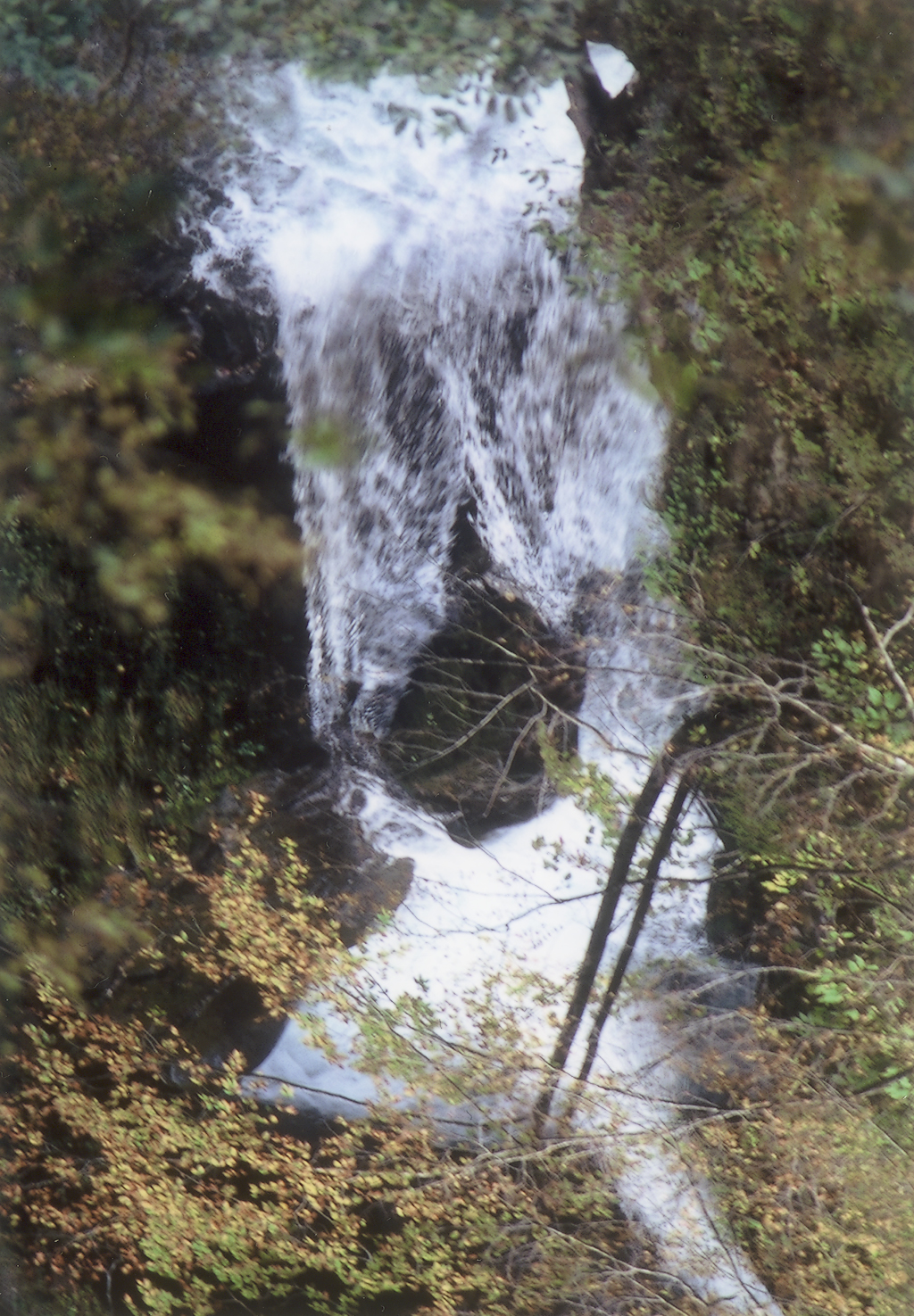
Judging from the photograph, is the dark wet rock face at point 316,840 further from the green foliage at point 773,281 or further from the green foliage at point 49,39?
the green foliage at point 49,39

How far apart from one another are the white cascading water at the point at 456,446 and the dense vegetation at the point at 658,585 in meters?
0.07

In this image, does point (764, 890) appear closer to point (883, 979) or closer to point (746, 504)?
point (883, 979)

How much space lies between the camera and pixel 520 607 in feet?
4.50

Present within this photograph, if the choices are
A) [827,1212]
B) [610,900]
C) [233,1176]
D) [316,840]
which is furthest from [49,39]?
[827,1212]

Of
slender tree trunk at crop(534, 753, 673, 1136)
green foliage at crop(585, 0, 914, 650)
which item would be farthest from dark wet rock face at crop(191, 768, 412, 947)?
green foliage at crop(585, 0, 914, 650)

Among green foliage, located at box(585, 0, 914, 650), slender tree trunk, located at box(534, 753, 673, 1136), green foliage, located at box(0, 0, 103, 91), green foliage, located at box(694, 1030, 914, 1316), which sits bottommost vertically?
green foliage, located at box(694, 1030, 914, 1316)

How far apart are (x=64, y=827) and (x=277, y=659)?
0.48 meters

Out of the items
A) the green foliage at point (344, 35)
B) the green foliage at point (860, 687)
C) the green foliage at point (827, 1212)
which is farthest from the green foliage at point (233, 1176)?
the green foliage at point (344, 35)

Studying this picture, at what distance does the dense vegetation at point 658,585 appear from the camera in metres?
1.35

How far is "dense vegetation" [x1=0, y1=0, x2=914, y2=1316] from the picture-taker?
1.35m

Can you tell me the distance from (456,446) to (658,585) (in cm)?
40

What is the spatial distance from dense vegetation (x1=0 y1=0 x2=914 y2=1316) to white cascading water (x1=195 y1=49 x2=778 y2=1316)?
69 millimetres

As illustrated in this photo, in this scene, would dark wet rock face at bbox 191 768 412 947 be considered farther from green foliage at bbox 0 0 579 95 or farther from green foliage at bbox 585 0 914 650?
green foliage at bbox 0 0 579 95

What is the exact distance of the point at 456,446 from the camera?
138 cm
